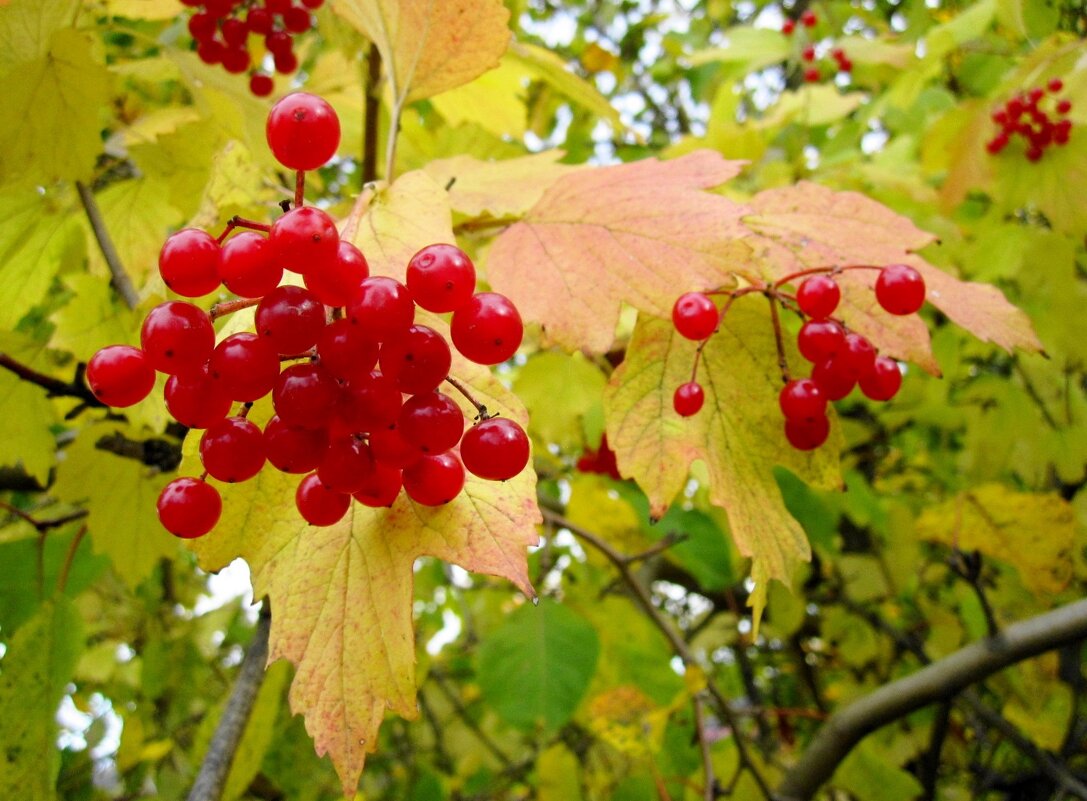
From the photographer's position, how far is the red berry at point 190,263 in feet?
2.15

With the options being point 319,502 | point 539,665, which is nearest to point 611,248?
point 319,502

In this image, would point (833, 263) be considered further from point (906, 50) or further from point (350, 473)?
point (906, 50)

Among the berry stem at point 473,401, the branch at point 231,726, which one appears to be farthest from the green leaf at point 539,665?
the berry stem at point 473,401

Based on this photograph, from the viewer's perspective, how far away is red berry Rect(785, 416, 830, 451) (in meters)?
0.93

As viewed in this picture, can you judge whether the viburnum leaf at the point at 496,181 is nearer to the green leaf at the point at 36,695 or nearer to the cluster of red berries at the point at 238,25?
the cluster of red berries at the point at 238,25

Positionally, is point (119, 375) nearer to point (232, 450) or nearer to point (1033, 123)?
Result: point (232, 450)

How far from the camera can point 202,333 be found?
66 cm

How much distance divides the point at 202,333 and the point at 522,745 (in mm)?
3052

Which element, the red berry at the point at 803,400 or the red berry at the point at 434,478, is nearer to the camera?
the red berry at the point at 434,478

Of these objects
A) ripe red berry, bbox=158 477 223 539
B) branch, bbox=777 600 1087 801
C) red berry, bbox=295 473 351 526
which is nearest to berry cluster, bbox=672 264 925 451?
red berry, bbox=295 473 351 526

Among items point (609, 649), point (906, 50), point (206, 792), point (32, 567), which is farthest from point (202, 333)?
point (906, 50)

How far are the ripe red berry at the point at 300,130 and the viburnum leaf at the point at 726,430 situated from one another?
43 centimetres

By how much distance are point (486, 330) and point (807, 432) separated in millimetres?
470

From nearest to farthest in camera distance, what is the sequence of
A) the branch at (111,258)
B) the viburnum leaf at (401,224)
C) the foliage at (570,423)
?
the viburnum leaf at (401,224) < the foliage at (570,423) < the branch at (111,258)
